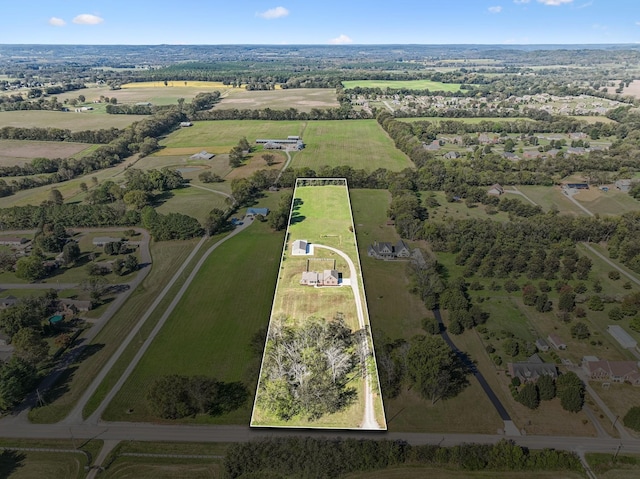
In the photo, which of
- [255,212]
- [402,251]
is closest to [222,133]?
[255,212]

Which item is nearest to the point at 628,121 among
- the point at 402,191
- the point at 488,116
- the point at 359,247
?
the point at 488,116

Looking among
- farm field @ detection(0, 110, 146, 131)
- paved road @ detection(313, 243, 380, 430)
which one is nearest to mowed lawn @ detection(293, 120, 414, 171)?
paved road @ detection(313, 243, 380, 430)

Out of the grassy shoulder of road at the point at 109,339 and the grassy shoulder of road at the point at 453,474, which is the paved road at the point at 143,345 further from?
the grassy shoulder of road at the point at 453,474

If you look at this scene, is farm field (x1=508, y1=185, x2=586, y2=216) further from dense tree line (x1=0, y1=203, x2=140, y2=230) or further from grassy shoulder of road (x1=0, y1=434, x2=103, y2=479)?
grassy shoulder of road (x1=0, y1=434, x2=103, y2=479)

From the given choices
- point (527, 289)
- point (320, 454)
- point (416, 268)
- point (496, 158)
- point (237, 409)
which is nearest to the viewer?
point (320, 454)

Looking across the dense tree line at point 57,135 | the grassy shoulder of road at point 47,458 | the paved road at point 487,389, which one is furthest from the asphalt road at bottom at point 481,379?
the dense tree line at point 57,135

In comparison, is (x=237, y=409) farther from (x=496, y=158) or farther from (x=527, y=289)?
(x=496, y=158)

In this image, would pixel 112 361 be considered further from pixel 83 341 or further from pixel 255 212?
pixel 255 212
